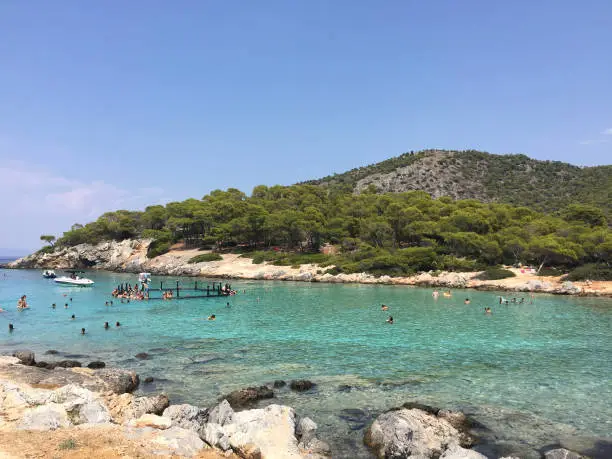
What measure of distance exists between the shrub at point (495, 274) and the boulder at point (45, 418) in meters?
57.1

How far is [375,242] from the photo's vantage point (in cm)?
7931

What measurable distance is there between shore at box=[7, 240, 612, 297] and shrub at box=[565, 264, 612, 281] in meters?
1.18

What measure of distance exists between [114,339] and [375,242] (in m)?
56.0

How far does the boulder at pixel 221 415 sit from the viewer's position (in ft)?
48.0

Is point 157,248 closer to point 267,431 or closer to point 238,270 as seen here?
point 238,270

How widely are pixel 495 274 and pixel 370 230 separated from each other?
2510 cm

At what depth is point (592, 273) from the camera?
177 feet

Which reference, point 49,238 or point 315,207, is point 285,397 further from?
point 49,238

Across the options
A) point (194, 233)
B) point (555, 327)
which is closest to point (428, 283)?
point (555, 327)

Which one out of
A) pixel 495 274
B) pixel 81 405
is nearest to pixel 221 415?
pixel 81 405

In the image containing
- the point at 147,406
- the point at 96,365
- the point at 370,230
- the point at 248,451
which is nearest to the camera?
the point at 248,451

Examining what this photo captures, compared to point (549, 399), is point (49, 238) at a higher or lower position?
higher

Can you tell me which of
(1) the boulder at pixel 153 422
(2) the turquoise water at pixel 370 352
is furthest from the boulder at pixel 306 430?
(1) the boulder at pixel 153 422

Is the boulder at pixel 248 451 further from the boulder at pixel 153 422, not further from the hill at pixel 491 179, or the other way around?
the hill at pixel 491 179
